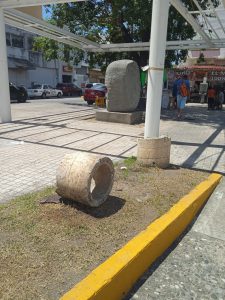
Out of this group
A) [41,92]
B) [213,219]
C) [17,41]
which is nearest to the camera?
[213,219]

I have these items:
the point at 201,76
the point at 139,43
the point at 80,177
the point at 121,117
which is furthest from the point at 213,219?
the point at 201,76

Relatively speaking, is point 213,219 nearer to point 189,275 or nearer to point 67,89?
point 189,275

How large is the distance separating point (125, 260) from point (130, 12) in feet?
38.3

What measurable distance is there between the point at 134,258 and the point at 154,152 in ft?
10.3

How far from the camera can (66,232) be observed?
3512mm

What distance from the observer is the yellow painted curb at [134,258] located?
2627 millimetres

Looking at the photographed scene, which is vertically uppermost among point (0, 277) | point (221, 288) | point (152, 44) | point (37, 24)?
point (37, 24)

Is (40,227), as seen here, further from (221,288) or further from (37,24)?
(37,24)

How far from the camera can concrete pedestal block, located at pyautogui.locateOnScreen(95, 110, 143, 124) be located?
12.2m

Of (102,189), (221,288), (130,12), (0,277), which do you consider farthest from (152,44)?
(130,12)

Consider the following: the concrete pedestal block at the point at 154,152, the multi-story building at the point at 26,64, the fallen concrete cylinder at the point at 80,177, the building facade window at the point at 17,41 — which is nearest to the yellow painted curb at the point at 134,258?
the fallen concrete cylinder at the point at 80,177

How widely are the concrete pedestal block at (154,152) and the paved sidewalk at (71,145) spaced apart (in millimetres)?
759

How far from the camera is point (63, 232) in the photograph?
11.5 ft

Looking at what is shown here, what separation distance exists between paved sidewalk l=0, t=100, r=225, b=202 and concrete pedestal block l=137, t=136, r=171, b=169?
0.76 m
